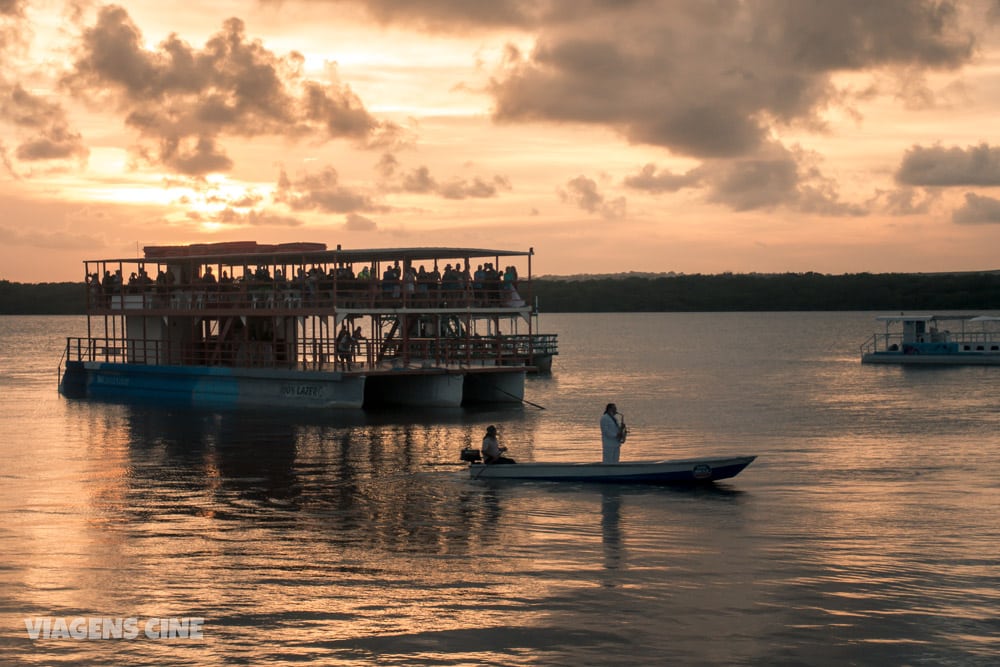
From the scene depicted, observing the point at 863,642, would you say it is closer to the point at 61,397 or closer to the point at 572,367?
the point at 61,397

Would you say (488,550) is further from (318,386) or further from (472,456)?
(318,386)

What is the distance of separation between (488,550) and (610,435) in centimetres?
670

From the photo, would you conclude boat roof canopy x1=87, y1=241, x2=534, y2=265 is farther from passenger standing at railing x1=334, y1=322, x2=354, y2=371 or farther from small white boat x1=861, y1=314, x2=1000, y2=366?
small white boat x1=861, y1=314, x2=1000, y2=366

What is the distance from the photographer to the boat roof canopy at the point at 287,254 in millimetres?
47125

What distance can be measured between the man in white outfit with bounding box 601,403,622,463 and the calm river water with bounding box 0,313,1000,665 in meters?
0.80

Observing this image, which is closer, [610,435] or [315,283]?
[610,435]

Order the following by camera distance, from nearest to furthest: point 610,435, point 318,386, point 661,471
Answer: point 610,435, point 661,471, point 318,386

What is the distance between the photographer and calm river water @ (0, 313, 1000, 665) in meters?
14.7

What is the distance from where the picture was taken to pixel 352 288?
4975 centimetres

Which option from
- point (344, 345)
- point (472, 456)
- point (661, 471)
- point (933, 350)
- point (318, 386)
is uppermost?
point (344, 345)

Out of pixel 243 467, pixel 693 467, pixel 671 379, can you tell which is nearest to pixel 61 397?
pixel 243 467

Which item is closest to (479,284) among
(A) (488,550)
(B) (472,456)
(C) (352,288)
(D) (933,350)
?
(C) (352,288)

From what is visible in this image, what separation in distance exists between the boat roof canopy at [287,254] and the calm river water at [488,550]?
837 cm

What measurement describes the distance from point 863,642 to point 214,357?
144ft
